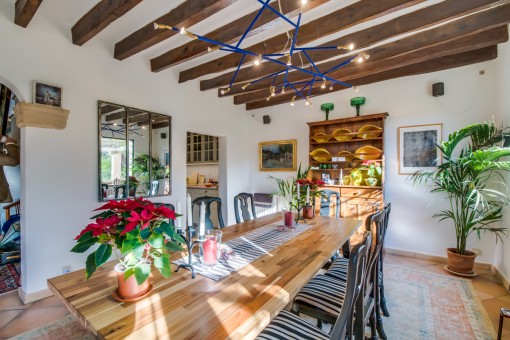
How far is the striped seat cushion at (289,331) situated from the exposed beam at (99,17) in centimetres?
249

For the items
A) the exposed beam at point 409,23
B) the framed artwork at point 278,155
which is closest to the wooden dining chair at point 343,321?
the exposed beam at point 409,23

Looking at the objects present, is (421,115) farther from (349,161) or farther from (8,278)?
(8,278)

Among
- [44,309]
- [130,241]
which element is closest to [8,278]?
[44,309]

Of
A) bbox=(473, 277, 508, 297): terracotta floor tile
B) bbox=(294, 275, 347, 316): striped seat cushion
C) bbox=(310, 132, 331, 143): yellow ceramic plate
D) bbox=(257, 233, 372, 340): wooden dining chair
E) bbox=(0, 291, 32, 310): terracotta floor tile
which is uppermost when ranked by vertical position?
bbox=(310, 132, 331, 143): yellow ceramic plate

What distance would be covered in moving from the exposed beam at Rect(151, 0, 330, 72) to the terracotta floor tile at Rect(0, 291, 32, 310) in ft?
9.87

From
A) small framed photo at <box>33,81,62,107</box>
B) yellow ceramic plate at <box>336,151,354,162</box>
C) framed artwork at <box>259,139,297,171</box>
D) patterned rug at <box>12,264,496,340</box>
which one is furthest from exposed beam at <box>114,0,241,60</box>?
framed artwork at <box>259,139,297,171</box>

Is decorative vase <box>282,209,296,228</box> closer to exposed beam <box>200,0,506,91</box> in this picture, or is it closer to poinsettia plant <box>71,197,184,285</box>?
poinsettia plant <box>71,197,184,285</box>

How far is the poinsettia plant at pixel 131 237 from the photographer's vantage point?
1003 millimetres

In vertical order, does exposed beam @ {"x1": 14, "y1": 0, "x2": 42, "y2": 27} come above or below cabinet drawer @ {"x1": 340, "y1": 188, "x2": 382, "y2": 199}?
above

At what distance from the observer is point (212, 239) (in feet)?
4.93

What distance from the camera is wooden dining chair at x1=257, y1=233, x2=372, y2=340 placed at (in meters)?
1.11

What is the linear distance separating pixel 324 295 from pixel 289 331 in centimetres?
48

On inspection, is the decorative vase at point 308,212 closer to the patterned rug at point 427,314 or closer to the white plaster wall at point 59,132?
the patterned rug at point 427,314

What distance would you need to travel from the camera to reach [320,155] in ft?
14.7
